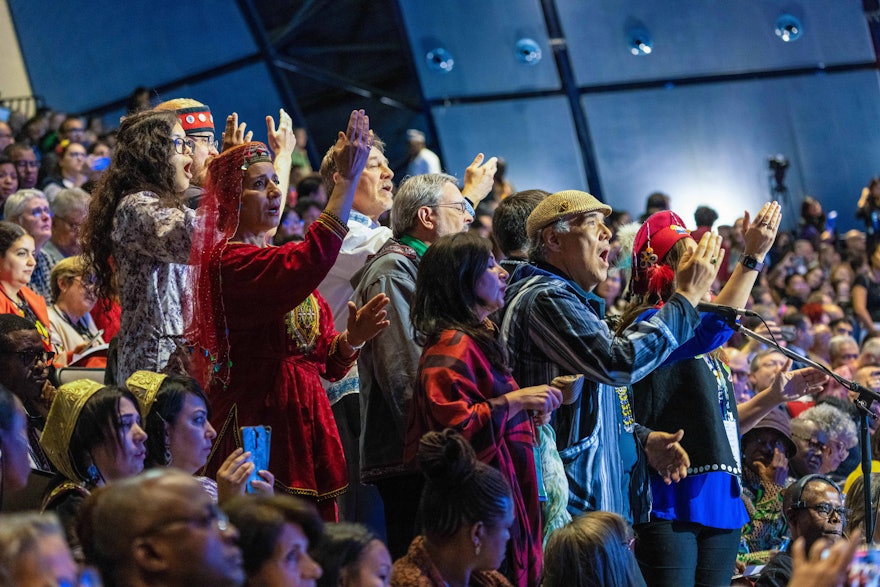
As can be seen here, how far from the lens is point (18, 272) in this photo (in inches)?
214

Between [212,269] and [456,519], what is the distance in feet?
3.50

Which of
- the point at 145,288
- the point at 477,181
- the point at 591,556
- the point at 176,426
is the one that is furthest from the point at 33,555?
the point at 477,181

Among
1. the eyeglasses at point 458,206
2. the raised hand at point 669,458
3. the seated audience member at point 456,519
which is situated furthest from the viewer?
the eyeglasses at point 458,206

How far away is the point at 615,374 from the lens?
3393 mm

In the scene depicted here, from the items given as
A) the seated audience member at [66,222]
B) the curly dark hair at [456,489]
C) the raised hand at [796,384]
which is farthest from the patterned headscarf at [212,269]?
the seated audience member at [66,222]

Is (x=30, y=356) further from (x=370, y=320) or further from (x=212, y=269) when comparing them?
(x=370, y=320)

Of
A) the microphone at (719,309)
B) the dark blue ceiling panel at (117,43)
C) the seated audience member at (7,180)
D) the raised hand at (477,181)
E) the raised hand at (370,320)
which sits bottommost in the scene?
the microphone at (719,309)

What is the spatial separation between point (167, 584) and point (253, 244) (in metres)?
1.69

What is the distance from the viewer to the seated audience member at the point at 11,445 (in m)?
2.76

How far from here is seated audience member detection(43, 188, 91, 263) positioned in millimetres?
6605

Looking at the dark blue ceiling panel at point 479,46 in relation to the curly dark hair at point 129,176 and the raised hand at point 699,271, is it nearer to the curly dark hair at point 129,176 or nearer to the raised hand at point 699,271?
the curly dark hair at point 129,176

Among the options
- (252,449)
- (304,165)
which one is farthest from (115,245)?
(304,165)

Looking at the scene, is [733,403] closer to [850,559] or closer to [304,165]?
[850,559]

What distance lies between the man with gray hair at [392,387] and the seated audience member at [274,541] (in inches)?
37.5
